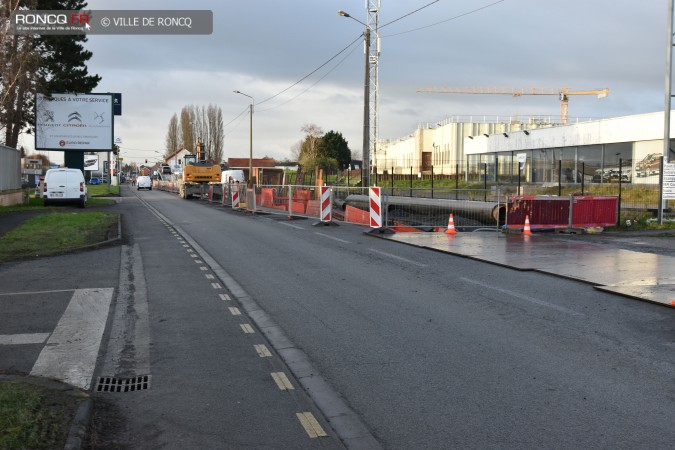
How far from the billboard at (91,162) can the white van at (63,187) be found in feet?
264

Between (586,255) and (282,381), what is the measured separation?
10526 mm

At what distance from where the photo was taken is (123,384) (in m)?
5.50

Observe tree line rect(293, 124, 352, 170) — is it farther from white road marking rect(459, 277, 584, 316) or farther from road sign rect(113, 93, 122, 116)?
white road marking rect(459, 277, 584, 316)

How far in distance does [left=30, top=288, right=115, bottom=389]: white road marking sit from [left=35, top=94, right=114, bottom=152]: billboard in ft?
119

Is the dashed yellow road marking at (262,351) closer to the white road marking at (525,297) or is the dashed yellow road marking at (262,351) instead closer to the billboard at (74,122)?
the white road marking at (525,297)

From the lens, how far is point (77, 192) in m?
32.9

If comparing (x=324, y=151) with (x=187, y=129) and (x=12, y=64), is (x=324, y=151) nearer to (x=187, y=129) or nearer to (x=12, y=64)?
(x=187, y=129)

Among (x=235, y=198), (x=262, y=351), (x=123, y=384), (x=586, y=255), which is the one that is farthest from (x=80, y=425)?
(x=235, y=198)

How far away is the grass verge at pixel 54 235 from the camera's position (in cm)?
1487

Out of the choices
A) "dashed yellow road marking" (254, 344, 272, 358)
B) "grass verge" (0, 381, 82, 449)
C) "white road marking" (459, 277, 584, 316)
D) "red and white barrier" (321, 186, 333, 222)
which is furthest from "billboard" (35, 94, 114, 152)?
"grass verge" (0, 381, 82, 449)

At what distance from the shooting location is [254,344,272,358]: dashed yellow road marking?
6.31 m

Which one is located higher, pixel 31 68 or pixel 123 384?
pixel 31 68

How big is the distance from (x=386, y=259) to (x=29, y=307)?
7202mm

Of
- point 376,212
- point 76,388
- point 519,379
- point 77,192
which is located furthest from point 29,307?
point 77,192
